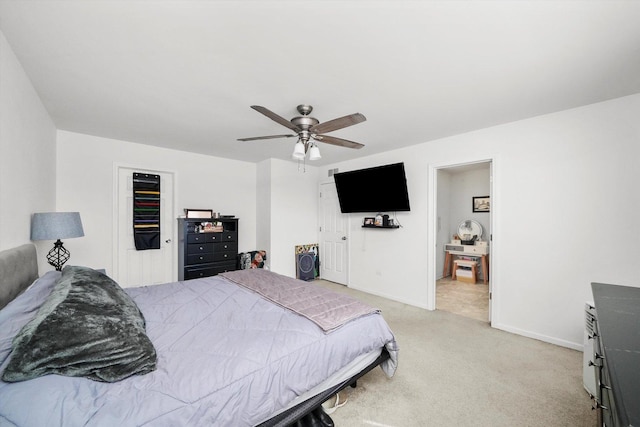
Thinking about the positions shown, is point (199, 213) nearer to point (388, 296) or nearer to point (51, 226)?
point (51, 226)

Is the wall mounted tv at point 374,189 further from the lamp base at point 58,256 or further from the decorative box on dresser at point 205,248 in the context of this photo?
the lamp base at point 58,256

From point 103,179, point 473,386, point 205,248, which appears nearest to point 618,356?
point 473,386

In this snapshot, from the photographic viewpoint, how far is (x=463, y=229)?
18.4ft

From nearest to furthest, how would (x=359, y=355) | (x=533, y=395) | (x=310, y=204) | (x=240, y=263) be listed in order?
(x=359, y=355) → (x=533, y=395) → (x=240, y=263) → (x=310, y=204)

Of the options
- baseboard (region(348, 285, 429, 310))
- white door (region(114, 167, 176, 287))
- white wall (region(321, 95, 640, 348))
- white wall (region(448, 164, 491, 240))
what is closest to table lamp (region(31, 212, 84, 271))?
white door (region(114, 167, 176, 287))

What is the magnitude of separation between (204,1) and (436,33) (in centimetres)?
133

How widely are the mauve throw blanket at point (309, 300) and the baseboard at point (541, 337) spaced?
83.2 inches

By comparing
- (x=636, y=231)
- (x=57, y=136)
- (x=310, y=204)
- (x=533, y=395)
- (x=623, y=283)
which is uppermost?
(x=57, y=136)

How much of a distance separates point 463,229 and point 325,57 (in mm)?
5173

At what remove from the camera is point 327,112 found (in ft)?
8.54

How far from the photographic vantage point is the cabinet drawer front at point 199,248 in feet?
13.0

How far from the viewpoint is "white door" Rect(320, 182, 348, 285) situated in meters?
5.01

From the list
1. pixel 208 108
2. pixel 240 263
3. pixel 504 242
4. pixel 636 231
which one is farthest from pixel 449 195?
pixel 208 108

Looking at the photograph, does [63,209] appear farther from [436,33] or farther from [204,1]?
[436,33]
